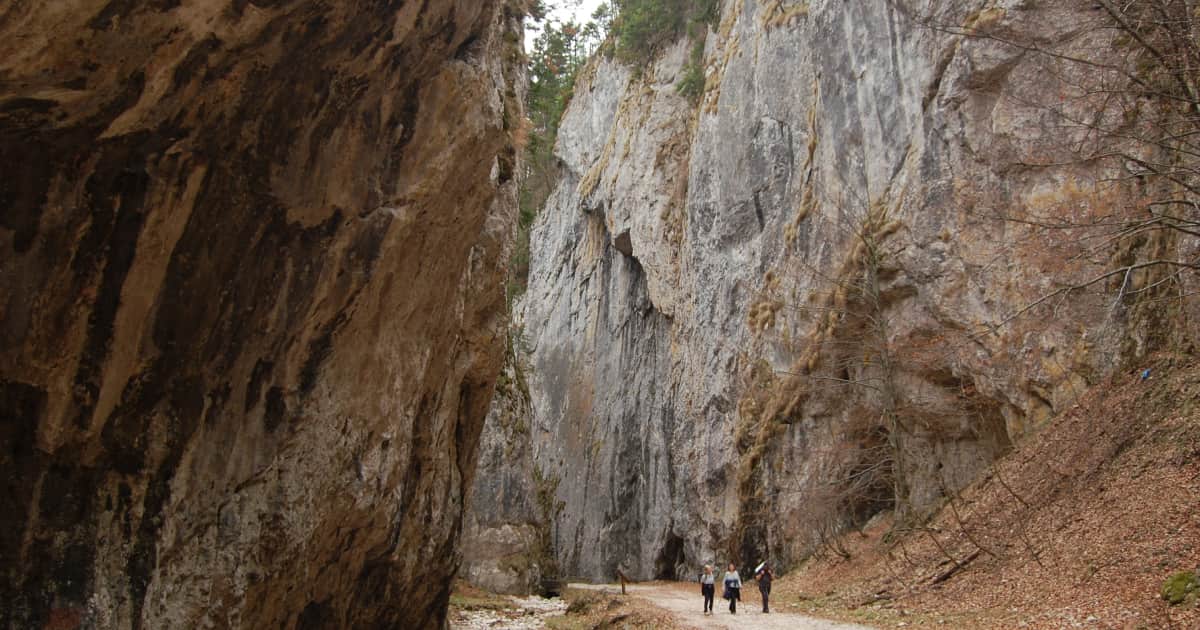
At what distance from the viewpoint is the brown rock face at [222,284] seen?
19.0 ft

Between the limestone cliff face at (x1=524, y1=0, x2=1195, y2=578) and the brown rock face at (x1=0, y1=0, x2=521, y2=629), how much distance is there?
6577mm

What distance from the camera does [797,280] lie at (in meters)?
23.6

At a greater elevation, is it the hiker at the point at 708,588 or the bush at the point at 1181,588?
the bush at the point at 1181,588

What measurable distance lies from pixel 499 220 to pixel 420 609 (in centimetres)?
569

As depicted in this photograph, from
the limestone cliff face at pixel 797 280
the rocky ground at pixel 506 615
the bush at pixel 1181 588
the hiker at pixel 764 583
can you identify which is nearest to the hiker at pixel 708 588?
the hiker at pixel 764 583

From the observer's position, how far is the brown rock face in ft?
19.0

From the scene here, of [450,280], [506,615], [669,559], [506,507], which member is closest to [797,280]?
[506,507]

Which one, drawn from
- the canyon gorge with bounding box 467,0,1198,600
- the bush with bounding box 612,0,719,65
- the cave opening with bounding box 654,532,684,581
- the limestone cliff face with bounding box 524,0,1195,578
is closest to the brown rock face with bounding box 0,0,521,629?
the canyon gorge with bounding box 467,0,1198,600

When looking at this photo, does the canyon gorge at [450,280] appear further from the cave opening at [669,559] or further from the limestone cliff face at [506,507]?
the cave opening at [669,559]

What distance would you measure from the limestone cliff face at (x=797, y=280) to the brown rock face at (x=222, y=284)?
6.58 metres

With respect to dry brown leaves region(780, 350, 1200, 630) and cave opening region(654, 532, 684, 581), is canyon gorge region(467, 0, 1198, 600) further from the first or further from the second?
dry brown leaves region(780, 350, 1200, 630)

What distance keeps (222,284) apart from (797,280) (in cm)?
1873

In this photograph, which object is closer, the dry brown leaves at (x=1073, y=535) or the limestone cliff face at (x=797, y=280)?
the dry brown leaves at (x=1073, y=535)

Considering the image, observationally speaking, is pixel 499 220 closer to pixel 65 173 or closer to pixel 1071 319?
pixel 65 173
